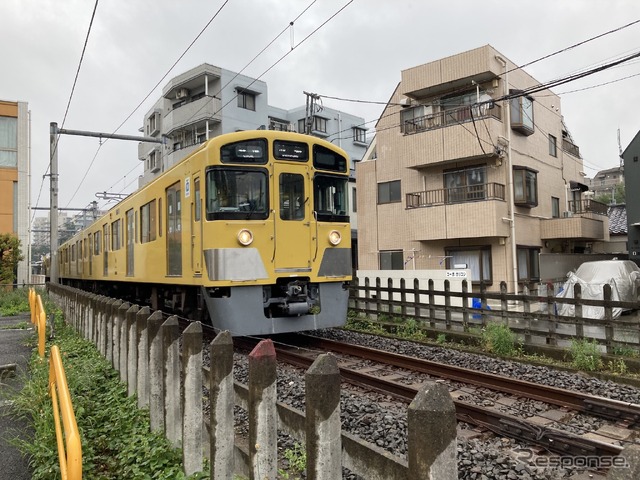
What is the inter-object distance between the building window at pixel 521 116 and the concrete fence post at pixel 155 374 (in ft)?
48.6

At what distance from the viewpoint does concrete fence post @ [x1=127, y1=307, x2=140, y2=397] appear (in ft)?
14.5

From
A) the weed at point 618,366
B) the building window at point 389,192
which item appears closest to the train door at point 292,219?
the weed at point 618,366

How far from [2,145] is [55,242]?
13.9 m

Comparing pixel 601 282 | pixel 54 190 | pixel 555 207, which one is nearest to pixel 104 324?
pixel 54 190

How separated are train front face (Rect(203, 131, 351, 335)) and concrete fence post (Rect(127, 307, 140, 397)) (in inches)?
91.7

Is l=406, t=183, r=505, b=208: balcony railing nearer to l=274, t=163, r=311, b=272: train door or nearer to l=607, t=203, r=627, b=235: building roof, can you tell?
l=274, t=163, r=311, b=272: train door

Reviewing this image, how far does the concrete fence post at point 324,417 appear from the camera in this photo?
77.2 inches

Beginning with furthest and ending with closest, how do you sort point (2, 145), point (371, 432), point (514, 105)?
point (2, 145) < point (514, 105) < point (371, 432)

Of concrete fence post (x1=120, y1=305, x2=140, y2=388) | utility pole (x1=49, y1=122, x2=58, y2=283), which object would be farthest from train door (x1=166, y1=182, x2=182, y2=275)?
utility pole (x1=49, y1=122, x2=58, y2=283)

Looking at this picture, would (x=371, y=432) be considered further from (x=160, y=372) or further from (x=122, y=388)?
(x=122, y=388)

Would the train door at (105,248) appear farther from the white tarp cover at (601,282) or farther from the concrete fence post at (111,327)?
the white tarp cover at (601,282)

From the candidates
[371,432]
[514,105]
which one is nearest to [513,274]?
[514,105]

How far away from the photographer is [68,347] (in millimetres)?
7176

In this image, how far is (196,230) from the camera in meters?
7.31
